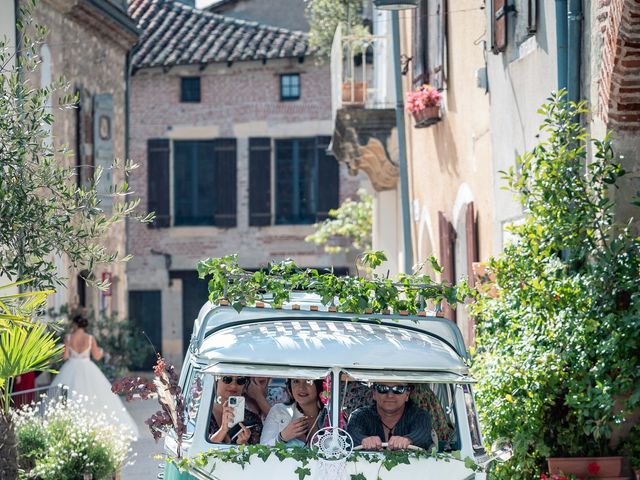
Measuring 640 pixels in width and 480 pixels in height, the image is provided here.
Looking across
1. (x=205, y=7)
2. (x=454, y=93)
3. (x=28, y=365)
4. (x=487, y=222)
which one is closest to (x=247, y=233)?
(x=205, y=7)

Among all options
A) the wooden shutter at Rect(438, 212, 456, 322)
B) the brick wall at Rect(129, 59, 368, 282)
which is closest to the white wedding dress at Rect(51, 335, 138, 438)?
the wooden shutter at Rect(438, 212, 456, 322)

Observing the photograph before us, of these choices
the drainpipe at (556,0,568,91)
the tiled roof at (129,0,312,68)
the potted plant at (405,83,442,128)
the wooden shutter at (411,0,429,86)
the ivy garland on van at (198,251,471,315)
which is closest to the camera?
the ivy garland on van at (198,251,471,315)

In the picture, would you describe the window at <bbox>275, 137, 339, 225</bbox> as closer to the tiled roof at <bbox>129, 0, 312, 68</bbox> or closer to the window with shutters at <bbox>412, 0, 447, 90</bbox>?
the tiled roof at <bbox>129, 0, 312, 68</bbox>

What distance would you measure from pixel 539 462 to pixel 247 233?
22.2 metres

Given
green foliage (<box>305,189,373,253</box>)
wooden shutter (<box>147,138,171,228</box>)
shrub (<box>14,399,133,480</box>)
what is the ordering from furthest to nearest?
wooden shutter (<box>147,138,171,228</box>)
green foliage (<box>305,189,373,253</box>)
shrub (<box>14,399,133,480</box>)

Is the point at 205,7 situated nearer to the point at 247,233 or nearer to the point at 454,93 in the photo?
the point at 247,233

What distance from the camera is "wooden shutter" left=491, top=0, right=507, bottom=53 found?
11711 mm

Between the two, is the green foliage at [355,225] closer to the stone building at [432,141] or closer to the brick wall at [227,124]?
the stone building at [432,141]

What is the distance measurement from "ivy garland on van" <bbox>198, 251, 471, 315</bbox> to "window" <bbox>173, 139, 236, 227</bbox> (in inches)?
903

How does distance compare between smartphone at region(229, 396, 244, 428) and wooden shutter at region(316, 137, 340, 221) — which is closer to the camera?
smartphone at region(229, 396, 244, 428)

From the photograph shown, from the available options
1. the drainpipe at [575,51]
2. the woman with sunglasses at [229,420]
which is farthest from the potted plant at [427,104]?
the woman with sunglasses at [229,420]

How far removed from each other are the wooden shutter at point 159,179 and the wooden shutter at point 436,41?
49.0 feet

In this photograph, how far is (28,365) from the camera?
892 cm

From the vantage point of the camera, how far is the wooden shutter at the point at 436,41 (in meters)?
15.5
